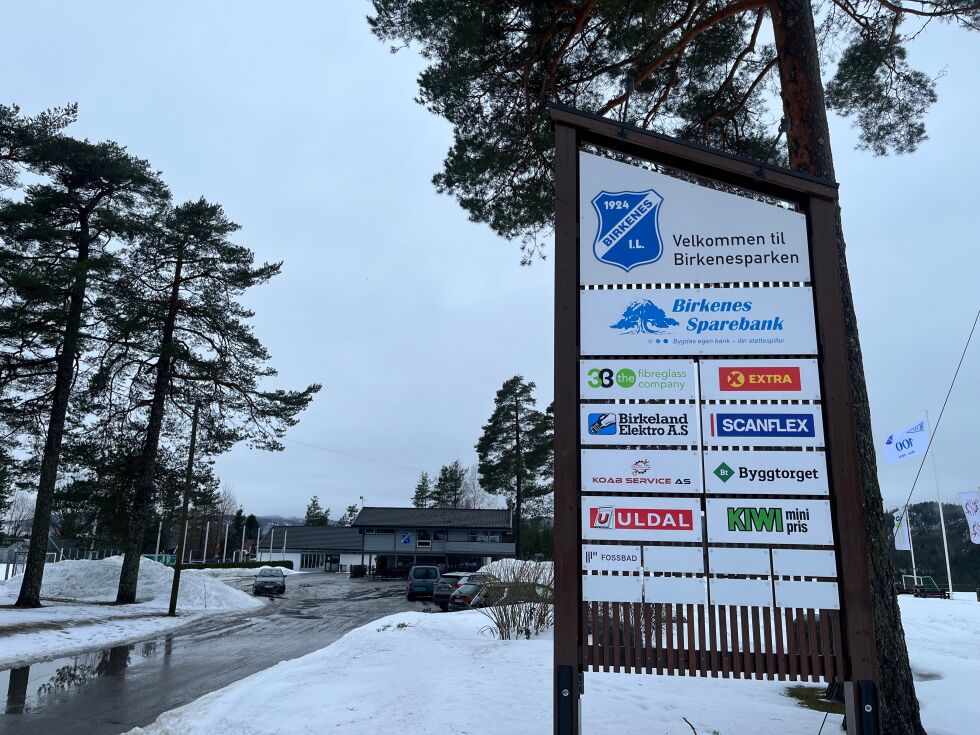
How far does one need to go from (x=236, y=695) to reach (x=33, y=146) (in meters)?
20.9

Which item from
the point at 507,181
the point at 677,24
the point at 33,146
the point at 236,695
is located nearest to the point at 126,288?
the point at 33,146

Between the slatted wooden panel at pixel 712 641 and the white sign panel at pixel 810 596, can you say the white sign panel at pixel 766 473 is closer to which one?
the white sign panel at pixel 810 596

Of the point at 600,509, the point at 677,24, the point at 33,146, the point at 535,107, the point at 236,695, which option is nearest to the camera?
the point at 600,509

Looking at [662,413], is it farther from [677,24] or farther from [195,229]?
[195,229]

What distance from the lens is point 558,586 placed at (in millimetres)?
4527

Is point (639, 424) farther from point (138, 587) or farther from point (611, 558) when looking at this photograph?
point (138, 587)

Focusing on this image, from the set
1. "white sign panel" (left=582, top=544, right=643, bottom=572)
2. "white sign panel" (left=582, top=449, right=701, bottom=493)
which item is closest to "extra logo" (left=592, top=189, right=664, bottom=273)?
"white sign panel" (left=582, top=449, right=701, bottom=493)

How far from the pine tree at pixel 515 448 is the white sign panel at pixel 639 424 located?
47.1 m

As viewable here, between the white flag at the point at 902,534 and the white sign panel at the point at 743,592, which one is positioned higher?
the white flag at the point at 902,534

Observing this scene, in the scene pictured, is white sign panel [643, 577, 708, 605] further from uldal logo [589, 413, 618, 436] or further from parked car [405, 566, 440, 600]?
parked car [405, 566, 440, 600]

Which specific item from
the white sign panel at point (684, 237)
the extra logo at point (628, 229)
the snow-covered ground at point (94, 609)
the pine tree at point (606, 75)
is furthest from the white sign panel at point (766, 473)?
the snow-covered ground at point (94, 609)

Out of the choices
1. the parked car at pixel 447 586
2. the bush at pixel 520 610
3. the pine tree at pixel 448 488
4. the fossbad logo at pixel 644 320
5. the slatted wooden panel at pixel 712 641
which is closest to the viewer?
the slatted wooden panel at pixel 712 641

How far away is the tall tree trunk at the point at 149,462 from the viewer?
24.7 metres

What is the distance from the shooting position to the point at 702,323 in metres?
4.89
